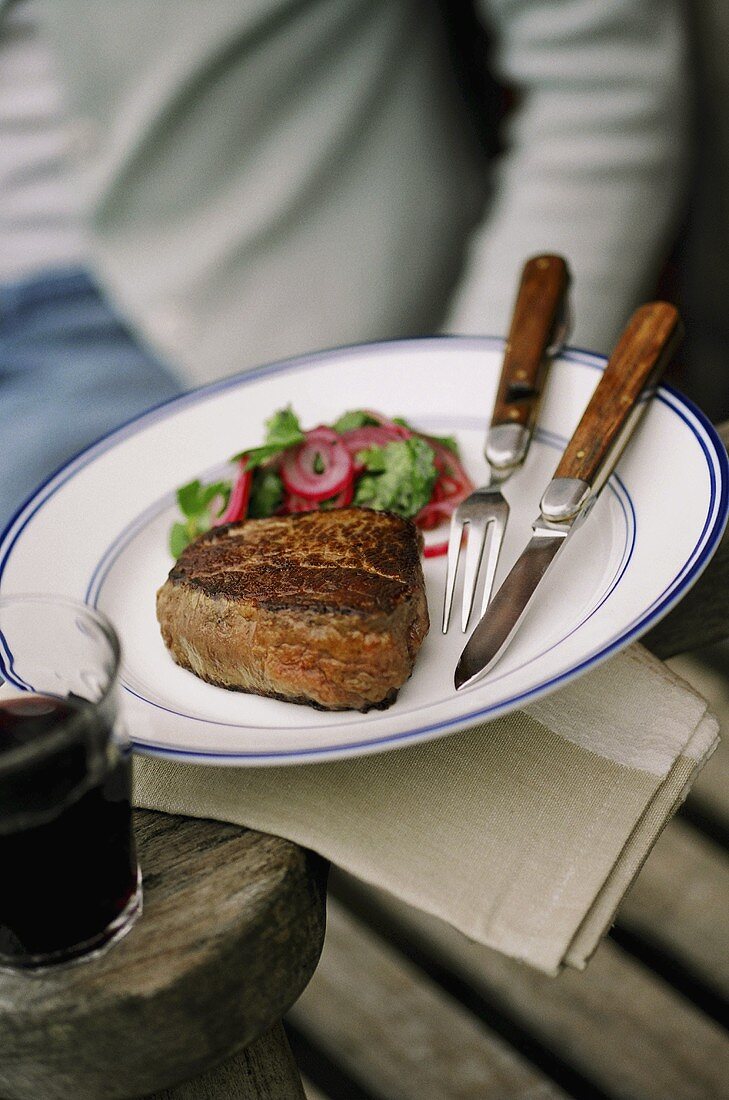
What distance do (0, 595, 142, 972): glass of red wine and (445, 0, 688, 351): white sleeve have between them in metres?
1.59

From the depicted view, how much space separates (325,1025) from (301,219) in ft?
6.28

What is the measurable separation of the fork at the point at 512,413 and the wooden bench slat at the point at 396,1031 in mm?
1113

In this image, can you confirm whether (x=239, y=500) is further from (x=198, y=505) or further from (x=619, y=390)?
(x=619, y=390)

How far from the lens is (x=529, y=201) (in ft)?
7.84

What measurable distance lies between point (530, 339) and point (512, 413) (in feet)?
0.49

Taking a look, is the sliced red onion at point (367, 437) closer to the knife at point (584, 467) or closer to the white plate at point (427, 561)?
the white plate at point (427, 561)

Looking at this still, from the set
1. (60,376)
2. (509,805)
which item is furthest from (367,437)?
(60,376)

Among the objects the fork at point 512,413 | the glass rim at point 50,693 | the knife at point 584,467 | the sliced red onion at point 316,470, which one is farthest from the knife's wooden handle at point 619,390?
the glass rim at point 50,693

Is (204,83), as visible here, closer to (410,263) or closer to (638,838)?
(410,263)

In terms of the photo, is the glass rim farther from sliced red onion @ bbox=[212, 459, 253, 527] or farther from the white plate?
sliced red onion @ bbox=[212, 459, 253, 527]

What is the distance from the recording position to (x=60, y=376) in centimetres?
233

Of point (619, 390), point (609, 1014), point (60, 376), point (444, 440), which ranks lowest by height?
point (609, 1014)

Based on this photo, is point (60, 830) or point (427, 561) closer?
point (60, 830)

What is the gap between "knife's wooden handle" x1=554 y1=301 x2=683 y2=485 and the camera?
1294 mm
